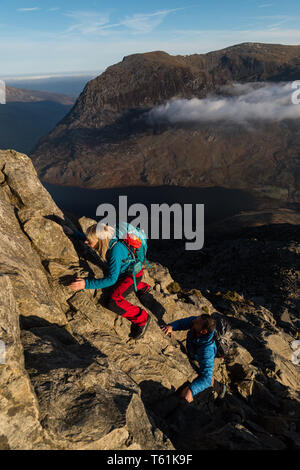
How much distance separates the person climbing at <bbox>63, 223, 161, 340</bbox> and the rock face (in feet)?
1.76

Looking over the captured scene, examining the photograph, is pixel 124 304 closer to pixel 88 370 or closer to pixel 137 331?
pixel 137 331

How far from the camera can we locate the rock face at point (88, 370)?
4734mm

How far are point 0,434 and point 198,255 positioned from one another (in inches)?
2563

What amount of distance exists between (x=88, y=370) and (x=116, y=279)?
8.86ft

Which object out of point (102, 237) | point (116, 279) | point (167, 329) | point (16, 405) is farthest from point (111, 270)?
point (16, 405)

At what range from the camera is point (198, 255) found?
2660 inches

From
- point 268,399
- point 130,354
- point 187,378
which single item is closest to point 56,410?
point 130,354

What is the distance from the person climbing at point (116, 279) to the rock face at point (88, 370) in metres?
0.54

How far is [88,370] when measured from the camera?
5.84 metres

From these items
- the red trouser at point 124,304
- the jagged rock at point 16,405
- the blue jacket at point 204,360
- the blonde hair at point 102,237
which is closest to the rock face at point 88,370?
the jagged rock at point 16,405

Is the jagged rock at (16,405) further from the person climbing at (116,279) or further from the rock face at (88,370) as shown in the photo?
the person climbing at (116,279)

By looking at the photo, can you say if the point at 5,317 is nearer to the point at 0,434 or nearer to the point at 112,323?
the point at 0,434

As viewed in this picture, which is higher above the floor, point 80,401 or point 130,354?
point 80,401

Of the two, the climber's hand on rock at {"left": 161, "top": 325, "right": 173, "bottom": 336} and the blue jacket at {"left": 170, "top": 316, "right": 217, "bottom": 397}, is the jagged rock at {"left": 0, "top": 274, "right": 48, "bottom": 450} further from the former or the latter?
the climber's hand on rock at {"left": 161, "top": 325, "right": 173, "bottom": 336}
